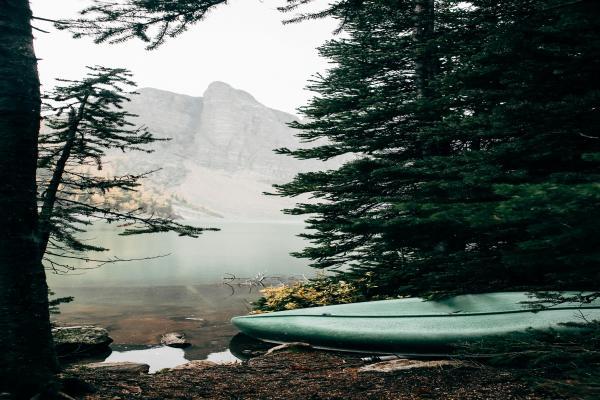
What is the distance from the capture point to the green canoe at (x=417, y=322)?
5.54m

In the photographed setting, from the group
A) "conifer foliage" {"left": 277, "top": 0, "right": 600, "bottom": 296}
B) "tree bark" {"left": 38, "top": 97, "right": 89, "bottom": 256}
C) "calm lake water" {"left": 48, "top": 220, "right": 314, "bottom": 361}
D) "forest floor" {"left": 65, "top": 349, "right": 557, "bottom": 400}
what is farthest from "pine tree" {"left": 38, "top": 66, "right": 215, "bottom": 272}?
"conifer foliage" {"left": 277, "top": 0, "right": 600, "bottom": 296}

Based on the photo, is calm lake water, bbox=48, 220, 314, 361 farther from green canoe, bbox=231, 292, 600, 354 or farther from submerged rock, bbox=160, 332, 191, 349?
green canoe, bbox=231, 292, 600, 354

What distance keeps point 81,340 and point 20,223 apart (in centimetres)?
686

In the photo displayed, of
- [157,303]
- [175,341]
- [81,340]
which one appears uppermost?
[157,303]

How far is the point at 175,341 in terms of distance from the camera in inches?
384

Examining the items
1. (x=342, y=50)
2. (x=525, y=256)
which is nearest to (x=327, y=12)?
(x=525, y=256)

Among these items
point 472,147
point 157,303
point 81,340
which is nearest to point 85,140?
point 81,340

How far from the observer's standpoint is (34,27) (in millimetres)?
3529

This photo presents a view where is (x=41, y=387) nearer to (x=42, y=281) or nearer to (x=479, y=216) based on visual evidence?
(x=42, y=281)

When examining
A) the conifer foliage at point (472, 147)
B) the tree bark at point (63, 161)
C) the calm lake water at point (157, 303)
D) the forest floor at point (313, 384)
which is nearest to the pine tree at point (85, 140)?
the tree bark at point (63, 161)

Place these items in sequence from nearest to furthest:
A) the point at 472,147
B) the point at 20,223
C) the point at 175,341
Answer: the point at 20,223, the point at 472,147, the point at 175,341

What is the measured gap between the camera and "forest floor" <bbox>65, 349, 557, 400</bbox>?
11.1 ft

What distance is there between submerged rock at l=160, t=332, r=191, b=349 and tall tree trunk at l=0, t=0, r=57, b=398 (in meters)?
6.72

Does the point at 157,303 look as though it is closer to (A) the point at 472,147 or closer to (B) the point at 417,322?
(B) the point at 417,322
